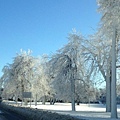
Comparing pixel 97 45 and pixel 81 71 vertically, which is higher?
pixel 97 45

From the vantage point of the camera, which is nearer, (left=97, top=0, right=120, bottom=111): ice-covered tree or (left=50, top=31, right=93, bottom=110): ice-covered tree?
(left=97, top=0, right=120, bottom=111): ice-covered tree

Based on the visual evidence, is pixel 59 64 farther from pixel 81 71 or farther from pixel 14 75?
pixel 14 75

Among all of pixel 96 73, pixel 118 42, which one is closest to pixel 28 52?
pixel 96 73

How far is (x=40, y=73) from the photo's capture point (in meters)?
62.7

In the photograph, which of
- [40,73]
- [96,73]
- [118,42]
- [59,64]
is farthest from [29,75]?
[118,42]

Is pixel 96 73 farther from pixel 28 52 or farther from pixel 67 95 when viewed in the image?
pixel 28 52

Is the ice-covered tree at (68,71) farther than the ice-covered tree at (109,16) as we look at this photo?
Yes

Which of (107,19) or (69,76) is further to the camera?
(69,76)

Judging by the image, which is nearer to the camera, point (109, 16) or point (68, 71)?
point (109, 16)

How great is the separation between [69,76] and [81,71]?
198 cm

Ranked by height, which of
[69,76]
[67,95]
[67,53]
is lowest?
[67,95]

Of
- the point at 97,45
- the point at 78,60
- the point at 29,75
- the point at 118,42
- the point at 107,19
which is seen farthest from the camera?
the point at 29,75

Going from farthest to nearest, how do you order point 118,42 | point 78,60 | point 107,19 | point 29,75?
point 29,75, point 78,60, point 118,42, point 107,19

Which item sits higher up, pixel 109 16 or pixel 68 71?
pixel 109 16
